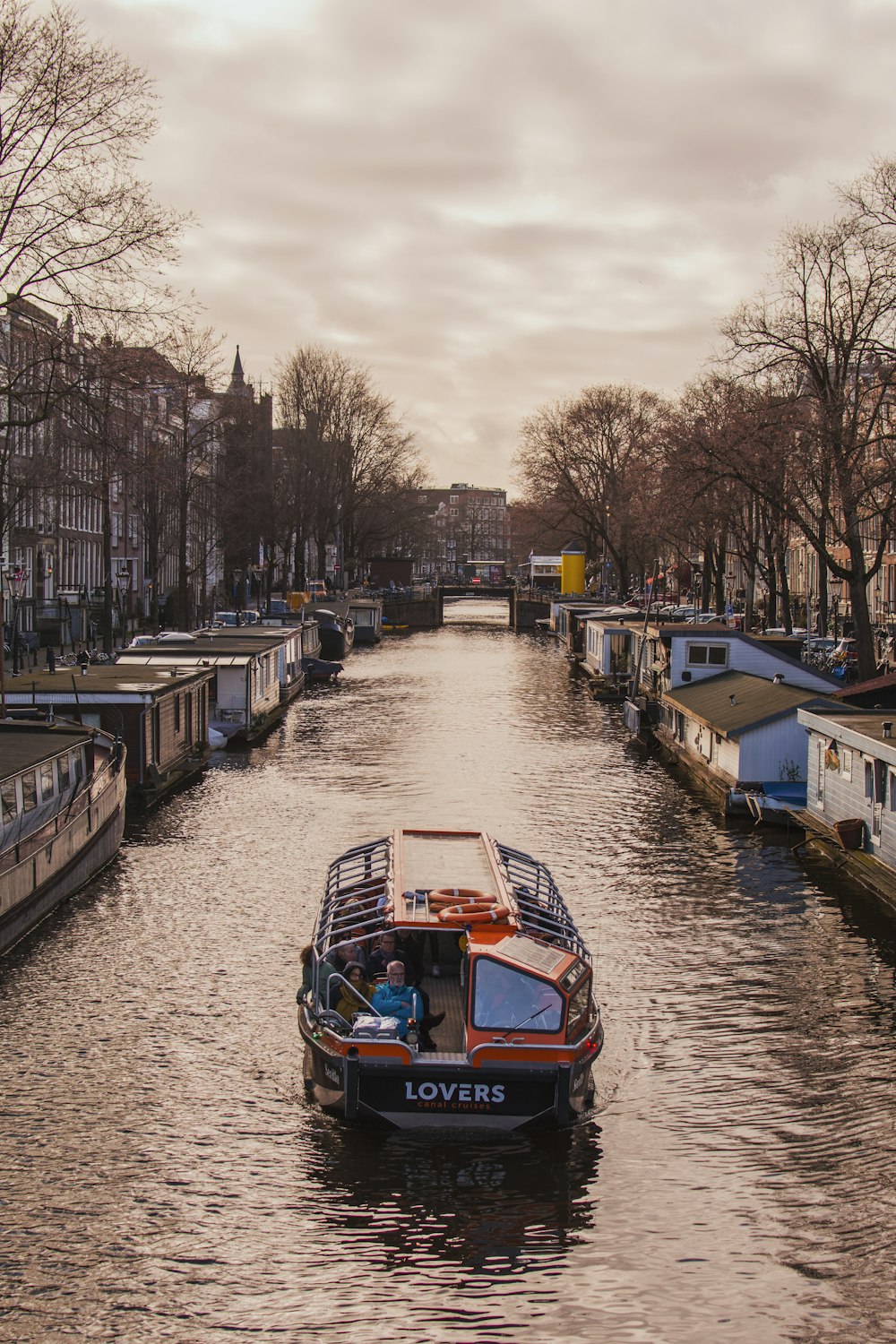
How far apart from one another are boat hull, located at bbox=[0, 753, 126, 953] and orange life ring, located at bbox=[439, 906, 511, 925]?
28.3 feet

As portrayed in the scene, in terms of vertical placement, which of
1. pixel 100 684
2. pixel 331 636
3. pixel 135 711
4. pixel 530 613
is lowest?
pixel 135 711

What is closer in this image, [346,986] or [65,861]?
[346,986]

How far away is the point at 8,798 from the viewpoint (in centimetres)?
2797

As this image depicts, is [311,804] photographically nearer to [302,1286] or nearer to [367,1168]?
[367,1168]

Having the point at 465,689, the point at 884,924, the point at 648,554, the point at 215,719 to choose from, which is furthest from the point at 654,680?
the point at 648,554

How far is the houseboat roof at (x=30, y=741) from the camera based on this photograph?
29.4 m

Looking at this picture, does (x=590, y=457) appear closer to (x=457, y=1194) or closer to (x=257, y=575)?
(x=257, y=575)

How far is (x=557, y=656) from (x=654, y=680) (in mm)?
38016

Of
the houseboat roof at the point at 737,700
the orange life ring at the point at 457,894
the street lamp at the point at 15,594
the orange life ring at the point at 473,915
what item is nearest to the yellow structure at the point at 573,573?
the street lamp at the point at 15,594

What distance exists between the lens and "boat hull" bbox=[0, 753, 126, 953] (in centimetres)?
2506

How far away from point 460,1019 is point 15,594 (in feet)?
182

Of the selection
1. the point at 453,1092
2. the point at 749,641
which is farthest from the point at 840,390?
the point at 453,1092

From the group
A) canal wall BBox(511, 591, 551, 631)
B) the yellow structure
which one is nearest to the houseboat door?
canal wall BBox(511, 591, 551, 631)

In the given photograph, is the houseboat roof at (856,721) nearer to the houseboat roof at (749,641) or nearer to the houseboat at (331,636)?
the houseboat roof at (749,641)
